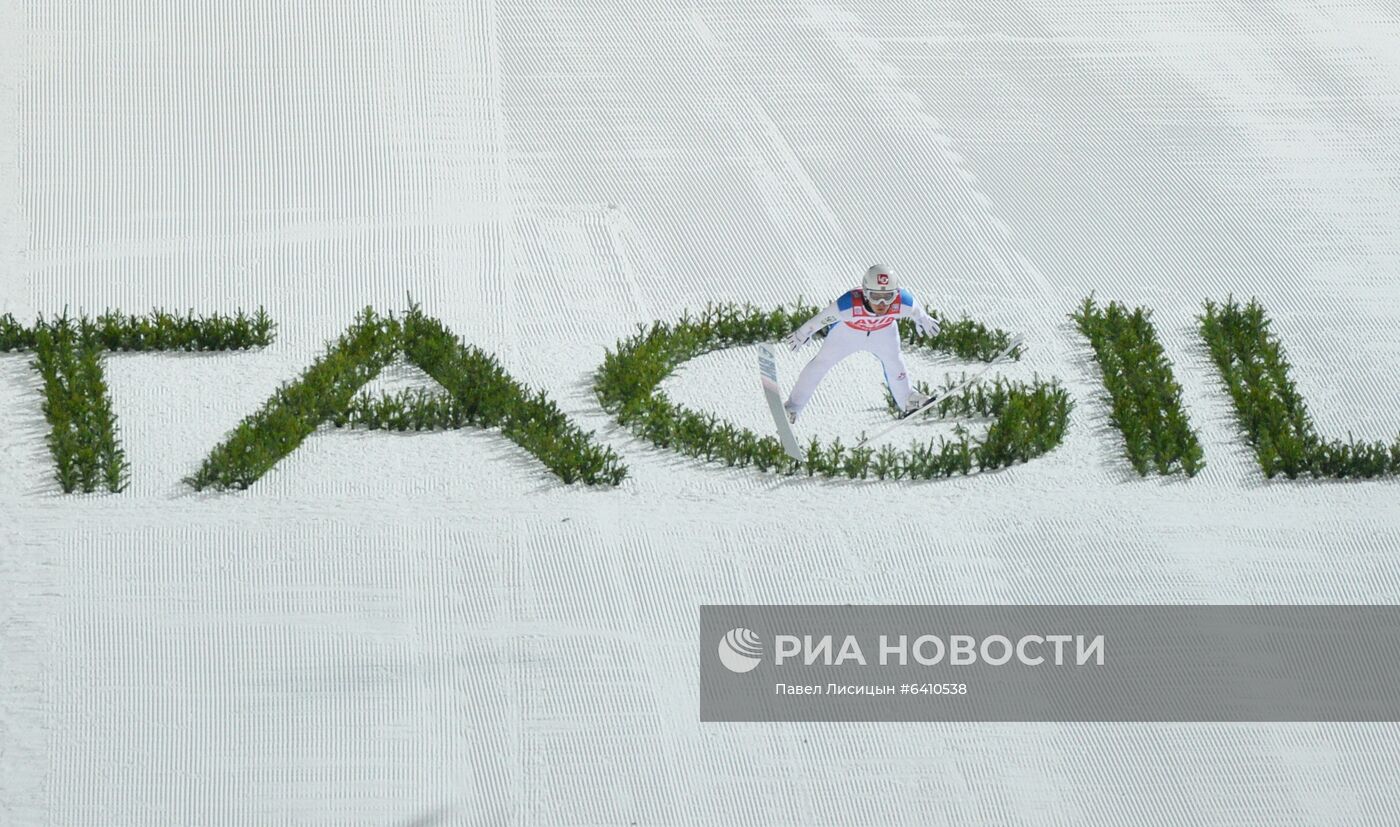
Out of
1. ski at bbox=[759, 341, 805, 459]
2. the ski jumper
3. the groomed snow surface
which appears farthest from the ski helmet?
the groomed snow surface

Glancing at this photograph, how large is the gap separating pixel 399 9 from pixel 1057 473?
30.8 ft

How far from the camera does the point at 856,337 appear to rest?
12.0 metres

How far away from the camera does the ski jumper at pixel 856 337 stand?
38.8 feet

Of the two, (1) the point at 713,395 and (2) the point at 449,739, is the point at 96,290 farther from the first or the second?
(2) the point at 449,739

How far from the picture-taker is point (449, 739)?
9344 millimetres

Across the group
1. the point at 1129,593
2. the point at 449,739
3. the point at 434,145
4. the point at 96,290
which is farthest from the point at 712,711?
the point at 434,145

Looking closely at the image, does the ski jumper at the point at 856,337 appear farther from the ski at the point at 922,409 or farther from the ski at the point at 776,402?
the ski at the point at 776,402

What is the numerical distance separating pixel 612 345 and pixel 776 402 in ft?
5.91

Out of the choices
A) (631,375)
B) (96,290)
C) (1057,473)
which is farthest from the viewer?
(96,290)

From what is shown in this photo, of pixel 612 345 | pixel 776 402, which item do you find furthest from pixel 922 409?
pixel 612 345

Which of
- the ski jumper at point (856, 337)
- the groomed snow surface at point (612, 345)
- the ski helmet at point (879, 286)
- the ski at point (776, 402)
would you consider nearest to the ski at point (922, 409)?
the ski jumper at point (856, 337)

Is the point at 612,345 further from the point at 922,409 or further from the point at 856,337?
the point at 922,409

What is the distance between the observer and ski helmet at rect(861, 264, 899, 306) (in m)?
11.6

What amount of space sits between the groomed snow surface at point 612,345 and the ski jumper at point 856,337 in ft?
1.09
